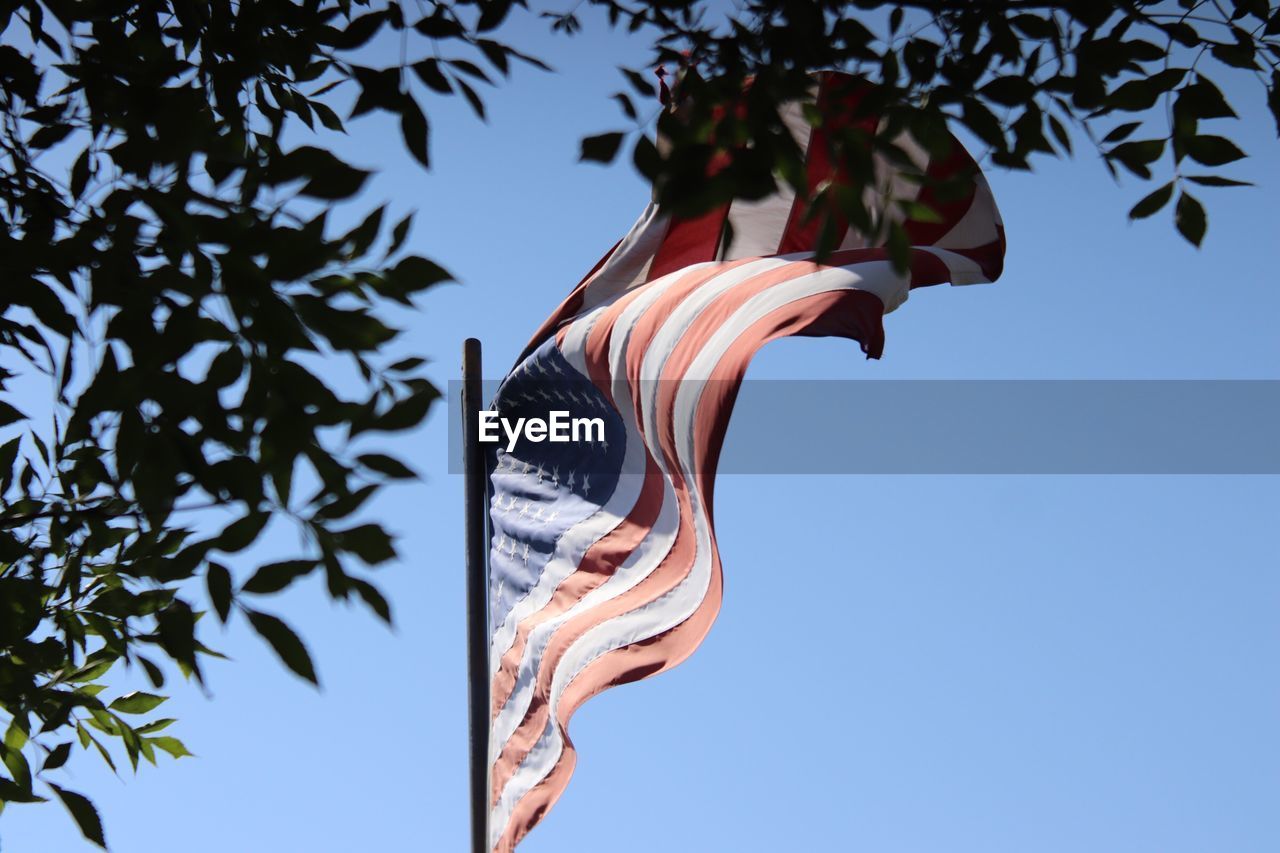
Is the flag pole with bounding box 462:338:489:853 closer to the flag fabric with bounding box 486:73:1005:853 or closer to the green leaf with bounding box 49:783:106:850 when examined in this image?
the flag fabric with bounding box 486:73:1005:853

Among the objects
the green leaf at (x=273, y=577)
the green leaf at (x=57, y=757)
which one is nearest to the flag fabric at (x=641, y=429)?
the green leaf at (x=57, y=757)

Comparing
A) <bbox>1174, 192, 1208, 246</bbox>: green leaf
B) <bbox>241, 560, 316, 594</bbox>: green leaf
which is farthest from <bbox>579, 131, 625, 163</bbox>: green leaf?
<bbox>1174, 192, 1208, 246</bbox>: green leaf

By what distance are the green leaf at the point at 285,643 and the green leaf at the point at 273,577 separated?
5 centimetres

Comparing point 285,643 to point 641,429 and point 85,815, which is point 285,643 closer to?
point 85,815

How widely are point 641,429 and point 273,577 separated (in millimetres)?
4088

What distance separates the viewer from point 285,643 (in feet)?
8.57

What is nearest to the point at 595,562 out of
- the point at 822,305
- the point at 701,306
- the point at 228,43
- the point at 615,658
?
the point at 615,658

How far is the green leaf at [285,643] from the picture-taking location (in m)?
2.58

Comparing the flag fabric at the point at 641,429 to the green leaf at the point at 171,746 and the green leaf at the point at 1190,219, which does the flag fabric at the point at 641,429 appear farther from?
the green leaf at the point at 171,746

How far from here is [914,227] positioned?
7.11 meters

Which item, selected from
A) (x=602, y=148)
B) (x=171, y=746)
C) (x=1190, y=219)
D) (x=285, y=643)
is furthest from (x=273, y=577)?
(x=1190, y=219)

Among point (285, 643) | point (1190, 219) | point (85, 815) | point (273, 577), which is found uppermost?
point (1190, 219)

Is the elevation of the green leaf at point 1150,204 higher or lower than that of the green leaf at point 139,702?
higher

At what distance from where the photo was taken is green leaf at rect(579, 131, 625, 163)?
3189mm
